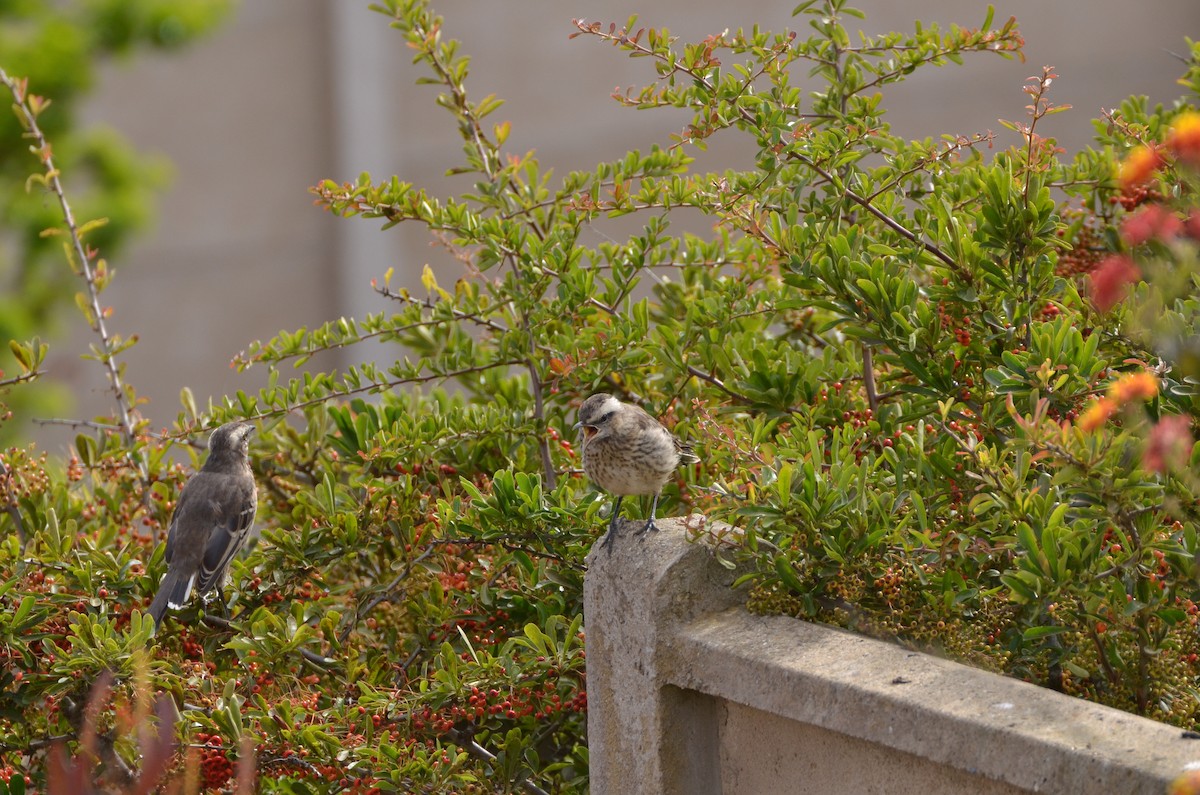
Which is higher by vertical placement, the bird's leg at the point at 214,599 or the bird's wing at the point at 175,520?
the bird's wing at the point at 175,520

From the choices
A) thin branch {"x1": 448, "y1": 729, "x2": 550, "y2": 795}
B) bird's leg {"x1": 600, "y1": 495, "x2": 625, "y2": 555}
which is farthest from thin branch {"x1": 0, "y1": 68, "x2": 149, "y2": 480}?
bird's leg {"x1": 600, "y1": 495, "x2": 625, "y2": 555}

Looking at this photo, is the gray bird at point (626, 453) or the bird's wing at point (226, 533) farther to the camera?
the bird's wing at point (226, 533)

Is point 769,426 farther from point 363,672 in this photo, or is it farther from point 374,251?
point 374,251

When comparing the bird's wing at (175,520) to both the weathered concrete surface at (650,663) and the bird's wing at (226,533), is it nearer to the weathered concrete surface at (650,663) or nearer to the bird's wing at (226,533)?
the bird's wing at (226,533)

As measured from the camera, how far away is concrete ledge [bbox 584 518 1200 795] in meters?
1.90

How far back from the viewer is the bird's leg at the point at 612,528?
2.58 m

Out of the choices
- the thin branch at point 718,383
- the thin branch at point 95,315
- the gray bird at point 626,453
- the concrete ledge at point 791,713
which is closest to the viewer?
the concrete ledge at point 791,713

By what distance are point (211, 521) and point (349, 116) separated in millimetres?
8560

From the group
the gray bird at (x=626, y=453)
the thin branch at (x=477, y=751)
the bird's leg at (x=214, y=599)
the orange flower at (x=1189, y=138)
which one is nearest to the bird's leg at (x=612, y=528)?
the gray bird at (x=626, y=453)

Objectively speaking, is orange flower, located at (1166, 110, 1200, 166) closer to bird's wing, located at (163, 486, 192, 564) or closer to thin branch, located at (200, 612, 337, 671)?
thin branch, located at (200, 612, 337, 671)

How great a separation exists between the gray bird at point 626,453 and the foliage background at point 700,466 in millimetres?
99

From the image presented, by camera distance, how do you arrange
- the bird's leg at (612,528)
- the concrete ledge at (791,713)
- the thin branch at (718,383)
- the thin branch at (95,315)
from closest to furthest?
the concrete ledge at (791,713) < the bird's leg at (612,528) < the thin branch at (718,383) < the thin branch at (95,315)

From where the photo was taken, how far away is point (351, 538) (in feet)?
10.4

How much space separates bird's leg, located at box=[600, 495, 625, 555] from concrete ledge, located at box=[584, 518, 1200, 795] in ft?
0.08
